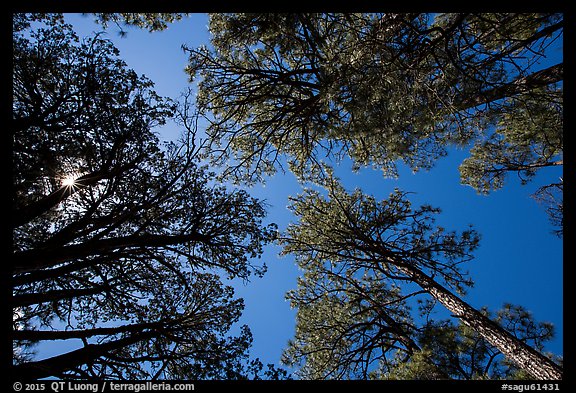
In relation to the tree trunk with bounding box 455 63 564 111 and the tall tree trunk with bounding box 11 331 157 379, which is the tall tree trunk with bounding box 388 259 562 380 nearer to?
the tree trunk with bounding box 455 63 564 111

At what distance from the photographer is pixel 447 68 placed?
15.6 ft

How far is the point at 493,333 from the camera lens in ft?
15.6

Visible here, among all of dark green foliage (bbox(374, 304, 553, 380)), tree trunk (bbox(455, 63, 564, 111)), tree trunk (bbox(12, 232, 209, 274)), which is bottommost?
dark green foliage (bbox(374, 304, 553, 380))

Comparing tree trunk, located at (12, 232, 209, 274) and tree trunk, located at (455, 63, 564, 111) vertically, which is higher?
tree trunk, located at (455, 63, 564, 111)

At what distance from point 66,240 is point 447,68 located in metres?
6.55

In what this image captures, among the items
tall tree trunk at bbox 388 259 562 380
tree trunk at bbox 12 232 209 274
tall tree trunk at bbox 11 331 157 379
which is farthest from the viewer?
tall tree trunk at bbox 388 259 562 380

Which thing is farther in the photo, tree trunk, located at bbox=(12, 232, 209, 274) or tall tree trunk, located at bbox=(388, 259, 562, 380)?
tall tree trunk, located at bbox=(388, 259, 562, 380)

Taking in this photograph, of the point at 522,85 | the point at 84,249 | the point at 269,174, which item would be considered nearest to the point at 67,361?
the point at 84,249

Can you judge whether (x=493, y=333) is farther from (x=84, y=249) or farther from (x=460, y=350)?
→ (x=84, y=249)

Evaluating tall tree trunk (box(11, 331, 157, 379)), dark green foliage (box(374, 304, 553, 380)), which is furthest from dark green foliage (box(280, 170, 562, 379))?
tall tree trunk (box(11, 331, 157, 379))

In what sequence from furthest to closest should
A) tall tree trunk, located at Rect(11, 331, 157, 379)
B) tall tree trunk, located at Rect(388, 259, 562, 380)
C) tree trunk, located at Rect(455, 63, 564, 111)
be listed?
tree trunk, located at Rect(455, 63, 564, 111) < tall tree trunk, located at Rect(388, 259, 562, 380) < tall tree trunk, located at Rect(11, 331, 157, 379)

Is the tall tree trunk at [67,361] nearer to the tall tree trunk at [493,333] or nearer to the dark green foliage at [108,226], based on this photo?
the dark green foliage at [108,226]

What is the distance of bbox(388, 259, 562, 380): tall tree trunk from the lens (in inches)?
157
